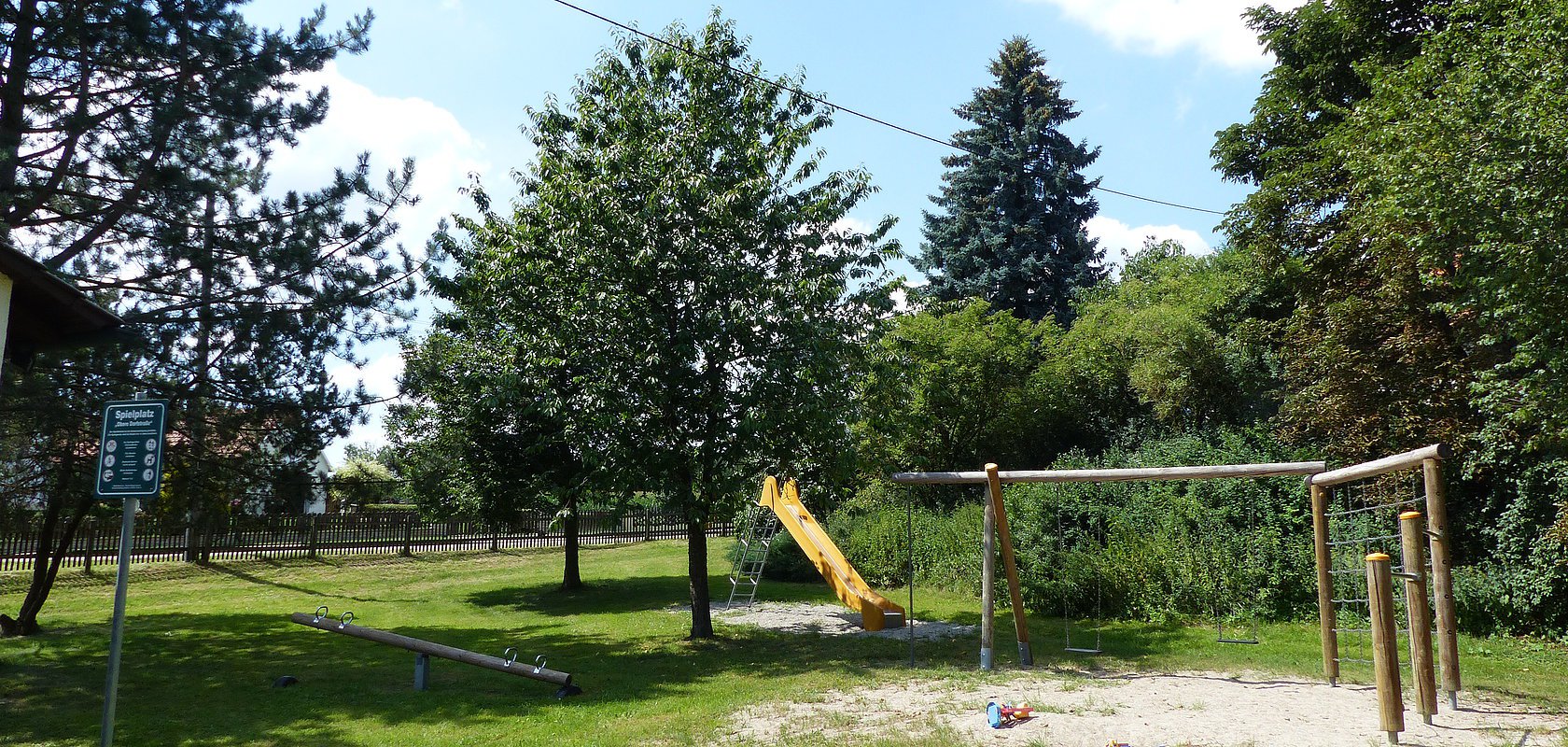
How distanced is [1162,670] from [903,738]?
4.23 m

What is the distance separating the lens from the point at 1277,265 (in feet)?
53.6

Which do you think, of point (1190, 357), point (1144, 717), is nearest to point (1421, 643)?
point (1144, 717)

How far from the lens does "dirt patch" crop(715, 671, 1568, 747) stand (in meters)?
6.54

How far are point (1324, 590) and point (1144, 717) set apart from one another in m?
2.99

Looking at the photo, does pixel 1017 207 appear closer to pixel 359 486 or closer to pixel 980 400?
pixel 980 400

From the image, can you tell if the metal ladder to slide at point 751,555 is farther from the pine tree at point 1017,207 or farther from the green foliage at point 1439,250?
the pine tree at point 1017,207

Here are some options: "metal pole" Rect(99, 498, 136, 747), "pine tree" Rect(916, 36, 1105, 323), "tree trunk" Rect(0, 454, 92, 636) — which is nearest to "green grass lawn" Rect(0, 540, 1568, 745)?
"tree trunk" Rect(0, 454, 92, 636)

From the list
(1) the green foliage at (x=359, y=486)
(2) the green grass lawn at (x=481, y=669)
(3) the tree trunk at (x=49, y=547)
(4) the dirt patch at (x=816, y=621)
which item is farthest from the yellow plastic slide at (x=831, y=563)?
(3) the tree trunk at (x=49, y=547)

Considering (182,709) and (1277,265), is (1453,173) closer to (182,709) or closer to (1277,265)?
(1277,265)

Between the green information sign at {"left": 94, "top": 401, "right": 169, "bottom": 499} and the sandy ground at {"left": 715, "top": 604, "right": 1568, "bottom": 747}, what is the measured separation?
4463 millimetres

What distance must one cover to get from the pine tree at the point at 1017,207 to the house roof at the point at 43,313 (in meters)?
26.0

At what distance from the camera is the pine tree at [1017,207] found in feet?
100

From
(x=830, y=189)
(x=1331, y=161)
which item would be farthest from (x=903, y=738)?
(x=1331, y=161)

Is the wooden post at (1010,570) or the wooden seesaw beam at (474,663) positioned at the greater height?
the wooden post at (1010,570)
